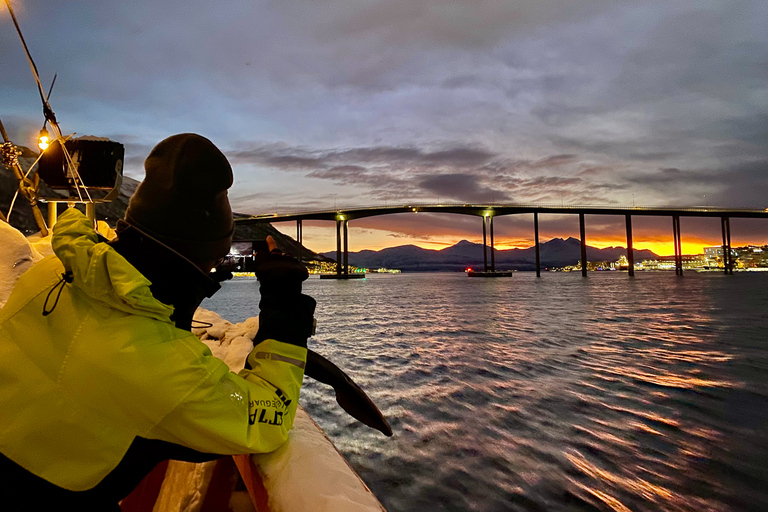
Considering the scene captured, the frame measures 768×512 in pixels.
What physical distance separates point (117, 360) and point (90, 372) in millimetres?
85

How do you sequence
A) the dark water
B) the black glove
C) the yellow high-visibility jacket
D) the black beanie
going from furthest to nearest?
the dark water
the black glove
the black beanie
the yellow high-visibility jacket

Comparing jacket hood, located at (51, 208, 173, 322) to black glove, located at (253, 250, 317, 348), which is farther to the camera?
black glove, located at (253, 250, 317, 348)

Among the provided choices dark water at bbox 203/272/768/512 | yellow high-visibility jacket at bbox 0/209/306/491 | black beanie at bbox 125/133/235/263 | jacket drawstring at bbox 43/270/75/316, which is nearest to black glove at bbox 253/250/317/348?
black beanie at bbox 125/133/235/263

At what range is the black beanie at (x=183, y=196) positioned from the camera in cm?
133

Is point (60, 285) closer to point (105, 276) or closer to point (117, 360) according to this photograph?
point (105, 276)

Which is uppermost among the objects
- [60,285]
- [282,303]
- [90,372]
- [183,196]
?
[183,196]

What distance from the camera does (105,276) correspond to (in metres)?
1.14

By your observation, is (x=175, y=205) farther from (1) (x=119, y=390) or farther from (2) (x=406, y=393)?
(2) (x=406, y=393)

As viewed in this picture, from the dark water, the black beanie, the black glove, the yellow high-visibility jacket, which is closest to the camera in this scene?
the yellow high-visibility jacket

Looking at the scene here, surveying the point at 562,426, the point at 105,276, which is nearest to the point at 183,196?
the point at 105,276

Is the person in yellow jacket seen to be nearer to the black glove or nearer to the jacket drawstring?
the jacket drawstring

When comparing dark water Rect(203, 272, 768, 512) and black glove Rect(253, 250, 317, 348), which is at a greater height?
black glove Rect(253, 250, 317, 348)

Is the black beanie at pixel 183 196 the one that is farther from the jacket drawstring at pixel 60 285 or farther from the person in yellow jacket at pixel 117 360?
the jacket drawstring at pixel 60 285

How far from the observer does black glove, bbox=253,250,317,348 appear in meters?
Answer: 1.70
